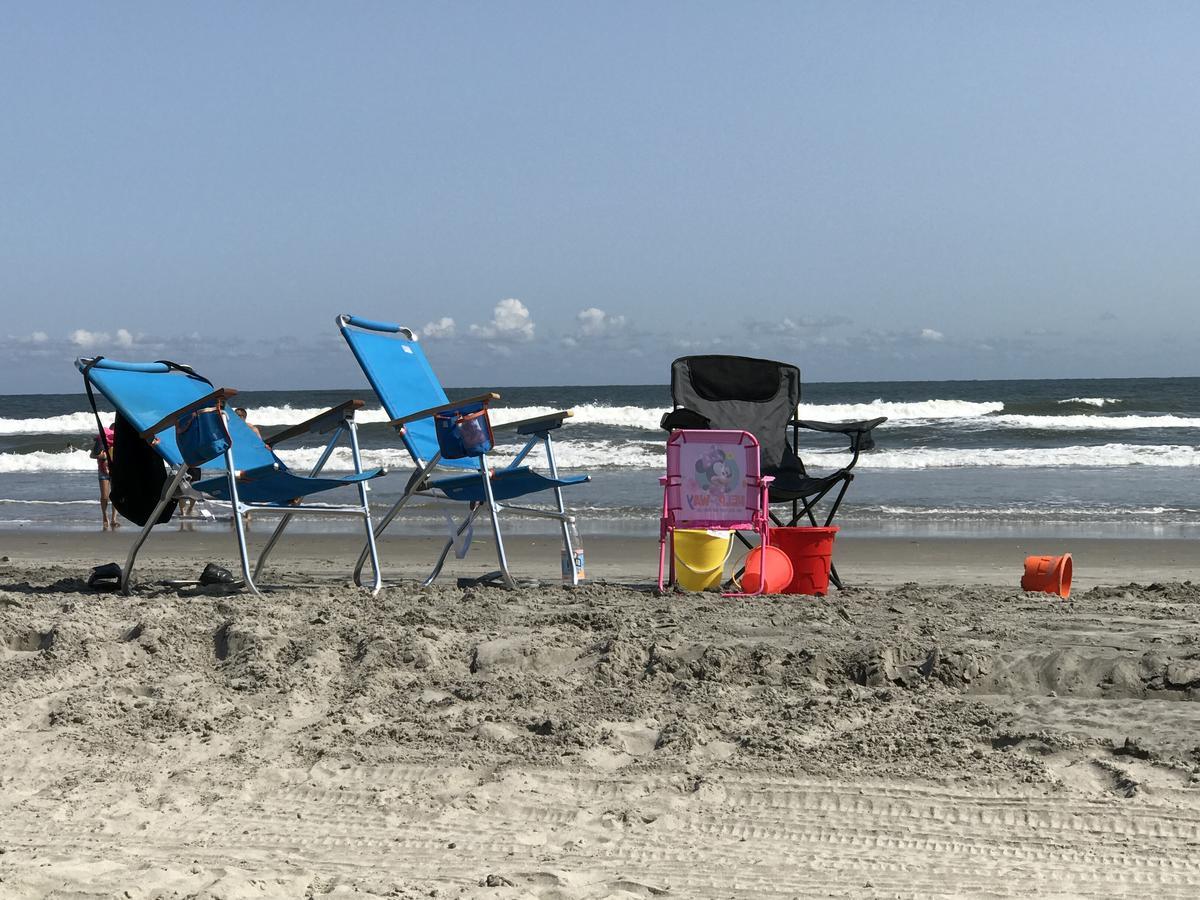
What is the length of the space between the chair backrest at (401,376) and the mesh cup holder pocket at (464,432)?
283 mm

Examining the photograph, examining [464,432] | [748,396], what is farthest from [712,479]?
[464,432]

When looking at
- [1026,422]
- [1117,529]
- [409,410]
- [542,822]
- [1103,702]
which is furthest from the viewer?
[1026,422]

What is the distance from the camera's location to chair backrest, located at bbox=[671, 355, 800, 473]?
606 centimetres

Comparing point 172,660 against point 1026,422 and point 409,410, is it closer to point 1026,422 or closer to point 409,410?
point 409,410

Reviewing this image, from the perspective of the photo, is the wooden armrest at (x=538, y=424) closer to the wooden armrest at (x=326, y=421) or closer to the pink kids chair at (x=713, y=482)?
the pink kids chair at (x=713, y=482)

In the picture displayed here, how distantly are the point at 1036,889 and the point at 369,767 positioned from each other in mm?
1486

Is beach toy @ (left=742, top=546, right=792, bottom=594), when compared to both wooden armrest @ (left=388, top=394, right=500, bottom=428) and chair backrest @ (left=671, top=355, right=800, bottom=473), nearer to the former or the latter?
chair backrest @ (left=671, top=355, right=800, bottom=473)

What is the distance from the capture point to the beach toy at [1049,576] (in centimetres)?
516

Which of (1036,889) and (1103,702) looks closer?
(1036,889)

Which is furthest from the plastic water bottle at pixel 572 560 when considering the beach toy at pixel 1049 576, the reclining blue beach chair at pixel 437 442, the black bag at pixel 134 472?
the beach toy at pixel 1049 576

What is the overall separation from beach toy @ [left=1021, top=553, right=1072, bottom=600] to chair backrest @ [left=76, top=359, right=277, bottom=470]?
3.37 meters

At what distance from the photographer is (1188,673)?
10.6 ft

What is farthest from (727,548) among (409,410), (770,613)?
(409,410)

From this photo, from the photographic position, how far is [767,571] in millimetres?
4992
